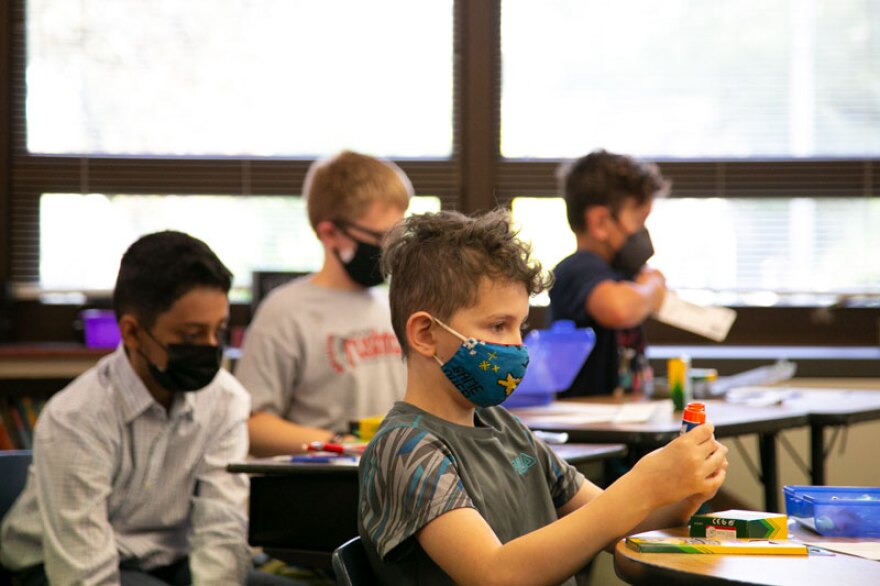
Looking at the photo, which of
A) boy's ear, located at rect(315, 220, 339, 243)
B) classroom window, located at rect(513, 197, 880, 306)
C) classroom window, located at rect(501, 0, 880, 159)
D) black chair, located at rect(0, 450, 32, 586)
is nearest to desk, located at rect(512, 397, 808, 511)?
boy's ear, located at rect(315, 220, 339, 243)

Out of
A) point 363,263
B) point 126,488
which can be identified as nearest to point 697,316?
point 363,263

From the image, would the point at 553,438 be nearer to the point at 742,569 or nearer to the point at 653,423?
the point at 653,423

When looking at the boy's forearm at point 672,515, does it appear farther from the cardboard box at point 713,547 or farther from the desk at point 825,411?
the desk at point 825,411

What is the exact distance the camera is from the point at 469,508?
1.47 metres

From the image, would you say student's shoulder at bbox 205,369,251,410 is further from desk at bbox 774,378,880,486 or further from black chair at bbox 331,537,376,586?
desk at bbox 774,378,880,486

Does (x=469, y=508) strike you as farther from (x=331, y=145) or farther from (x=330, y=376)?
Answer: (x=331, y=145)

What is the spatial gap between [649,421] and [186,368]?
3.57ft

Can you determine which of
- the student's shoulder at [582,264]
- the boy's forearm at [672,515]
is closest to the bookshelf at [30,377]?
the student's shoulder at [582,264]

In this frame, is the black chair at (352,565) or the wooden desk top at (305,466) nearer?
the black chair at (352,565)

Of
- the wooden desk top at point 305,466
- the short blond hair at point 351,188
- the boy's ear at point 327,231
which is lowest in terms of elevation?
the wooden desk top at point 305,466

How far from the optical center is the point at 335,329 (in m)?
2.82

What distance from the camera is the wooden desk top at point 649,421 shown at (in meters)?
2.52

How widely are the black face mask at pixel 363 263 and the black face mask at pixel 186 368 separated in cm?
65

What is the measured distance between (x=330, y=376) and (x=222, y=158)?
7.17 feet
